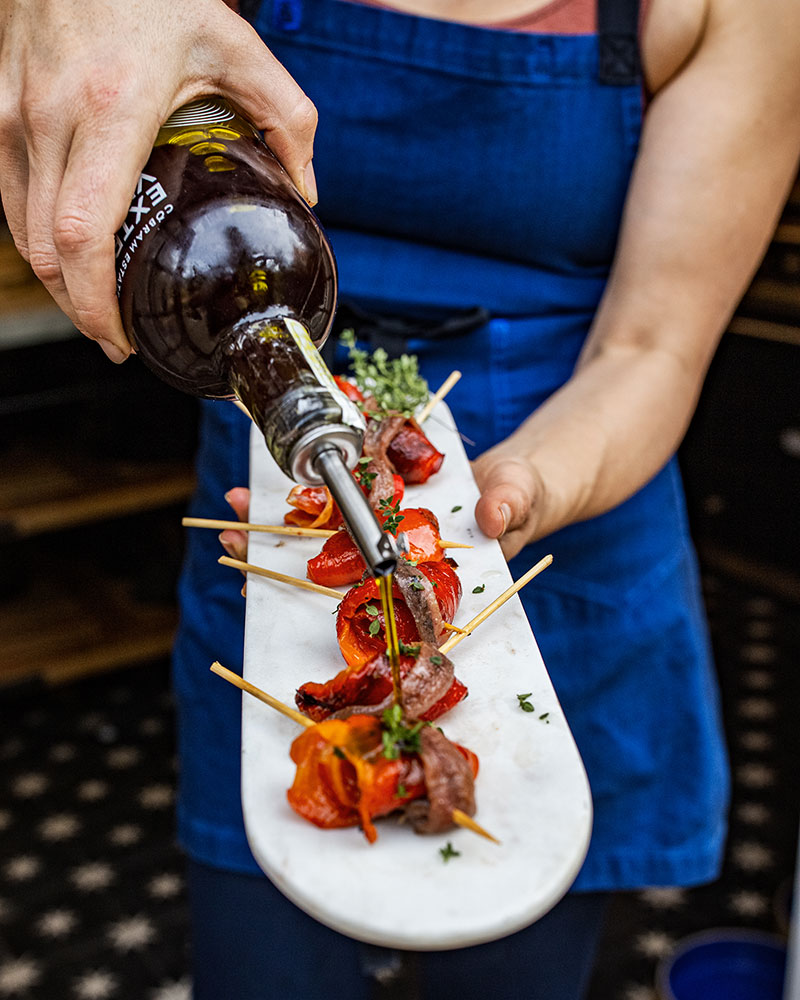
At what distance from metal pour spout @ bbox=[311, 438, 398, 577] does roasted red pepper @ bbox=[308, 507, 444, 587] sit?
A: 1.14 ft

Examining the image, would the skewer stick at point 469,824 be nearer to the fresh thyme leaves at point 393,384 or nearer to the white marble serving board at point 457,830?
the white marble serving board at point 457,830

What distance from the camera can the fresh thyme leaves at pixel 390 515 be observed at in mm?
1220

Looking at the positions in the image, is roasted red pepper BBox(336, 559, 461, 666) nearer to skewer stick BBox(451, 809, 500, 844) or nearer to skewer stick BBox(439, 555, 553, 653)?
skewer stick BBox(439, 555, 553, 653)

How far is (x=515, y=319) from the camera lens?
1747 mm

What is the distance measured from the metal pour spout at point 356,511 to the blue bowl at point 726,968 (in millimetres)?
1998

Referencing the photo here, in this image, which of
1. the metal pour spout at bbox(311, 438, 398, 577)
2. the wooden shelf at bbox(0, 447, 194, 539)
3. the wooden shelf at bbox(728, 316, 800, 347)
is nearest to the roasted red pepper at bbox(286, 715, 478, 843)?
the metal pour spout at bbox(311, 438, 398, 577)

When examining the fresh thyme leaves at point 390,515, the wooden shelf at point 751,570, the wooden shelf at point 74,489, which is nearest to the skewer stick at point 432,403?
the fresh thyme leaves at point 390,515

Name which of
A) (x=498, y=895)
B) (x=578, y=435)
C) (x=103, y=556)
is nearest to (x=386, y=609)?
(x=498, y=895)

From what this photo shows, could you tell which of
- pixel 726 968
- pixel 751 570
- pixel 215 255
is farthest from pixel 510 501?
pixel 751 570

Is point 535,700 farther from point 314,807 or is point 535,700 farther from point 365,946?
point 365,946

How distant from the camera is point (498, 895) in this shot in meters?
0.75

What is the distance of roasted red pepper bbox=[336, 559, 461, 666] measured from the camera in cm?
104

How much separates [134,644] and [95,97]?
2.64 meters

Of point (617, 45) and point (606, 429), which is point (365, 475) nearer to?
point (606, 429)
